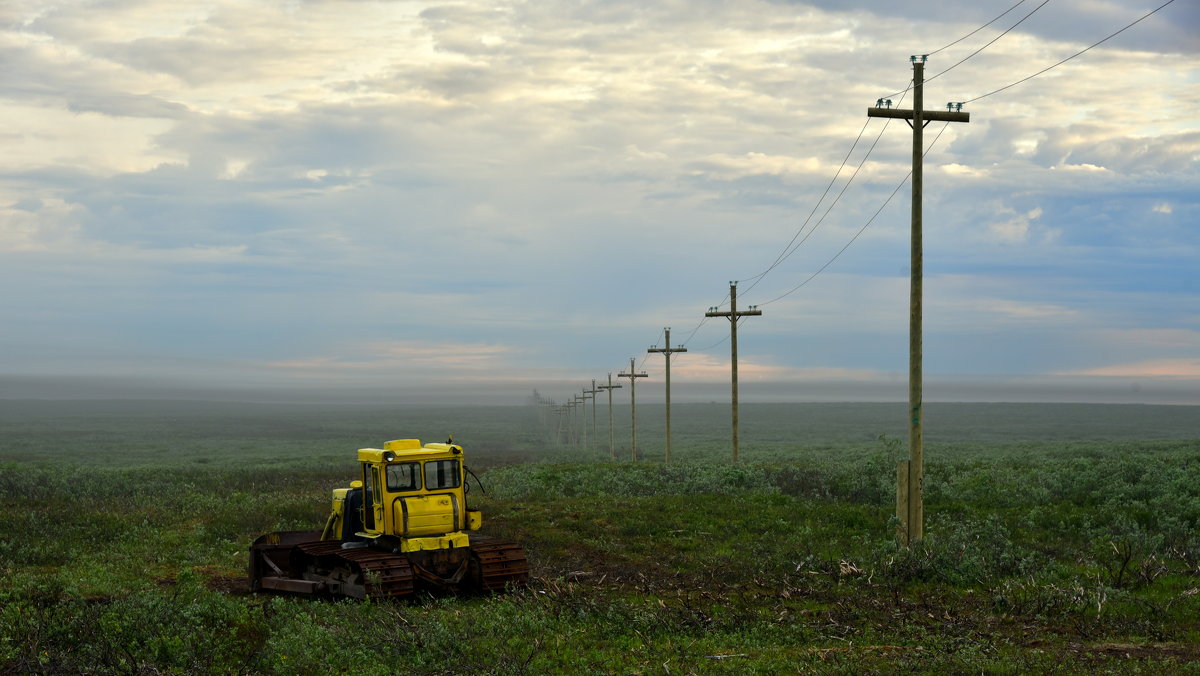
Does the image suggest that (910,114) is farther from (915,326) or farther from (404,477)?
(404,477)

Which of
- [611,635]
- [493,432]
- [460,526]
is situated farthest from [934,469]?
[493,432]

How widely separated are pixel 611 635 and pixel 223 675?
4.96 meters

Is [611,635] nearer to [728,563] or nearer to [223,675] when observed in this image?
[223,675]

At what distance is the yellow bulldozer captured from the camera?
1775cm

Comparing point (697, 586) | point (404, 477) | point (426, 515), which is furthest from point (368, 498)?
point (697, 586)

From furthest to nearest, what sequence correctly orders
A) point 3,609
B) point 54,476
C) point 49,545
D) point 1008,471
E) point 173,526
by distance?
point 54,476, point 1008,471, point 173,526, point 49,545, point 3,609

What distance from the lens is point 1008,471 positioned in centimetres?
3588

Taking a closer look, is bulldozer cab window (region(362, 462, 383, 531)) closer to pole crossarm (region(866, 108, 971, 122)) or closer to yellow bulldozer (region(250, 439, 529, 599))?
yellow bulldozer (region(250, 439, 529, 599))

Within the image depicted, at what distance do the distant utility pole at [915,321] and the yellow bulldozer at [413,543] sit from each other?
8.68 meters

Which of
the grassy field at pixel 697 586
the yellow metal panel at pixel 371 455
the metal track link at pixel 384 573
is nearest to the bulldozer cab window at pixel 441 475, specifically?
the yellow metal panel at pixel 371 455

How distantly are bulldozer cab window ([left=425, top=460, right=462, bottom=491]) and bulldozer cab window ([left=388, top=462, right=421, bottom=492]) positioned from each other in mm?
180

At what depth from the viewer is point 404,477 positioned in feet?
60.3

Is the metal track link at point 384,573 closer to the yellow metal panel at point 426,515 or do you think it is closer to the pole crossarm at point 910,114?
the yellow metal panel at point 426,515

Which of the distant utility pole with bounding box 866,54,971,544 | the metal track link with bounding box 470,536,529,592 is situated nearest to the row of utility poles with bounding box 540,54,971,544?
the distant utility pole with bounding box 866,54,971,544
